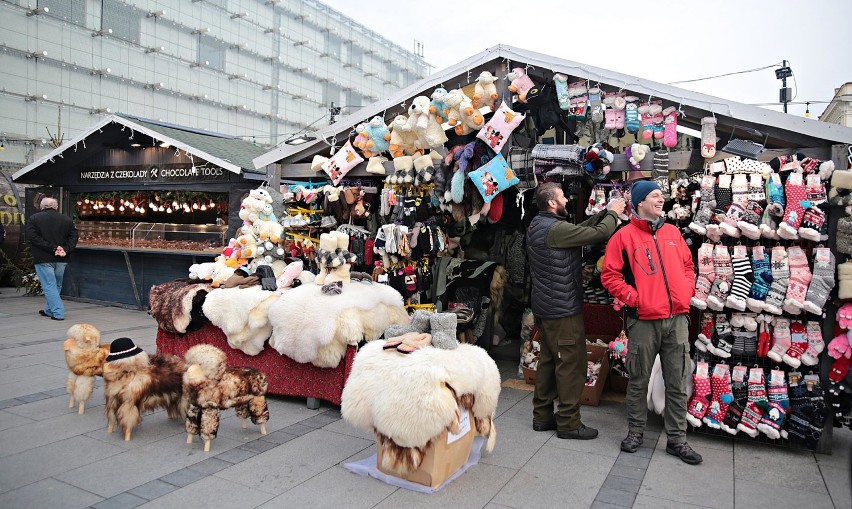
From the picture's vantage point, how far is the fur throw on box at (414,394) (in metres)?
3.17

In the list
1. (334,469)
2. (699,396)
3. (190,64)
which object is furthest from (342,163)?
(190,64)

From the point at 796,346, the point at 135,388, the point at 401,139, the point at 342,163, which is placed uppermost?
the point at 401,139

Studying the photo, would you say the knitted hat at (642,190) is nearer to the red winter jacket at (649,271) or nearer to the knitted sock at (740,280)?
the red winter jacket at (649,271)

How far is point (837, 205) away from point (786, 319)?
0.87m

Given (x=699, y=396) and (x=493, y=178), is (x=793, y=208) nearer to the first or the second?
(x=699, y=396)

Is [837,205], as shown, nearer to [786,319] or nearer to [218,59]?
[786,319]

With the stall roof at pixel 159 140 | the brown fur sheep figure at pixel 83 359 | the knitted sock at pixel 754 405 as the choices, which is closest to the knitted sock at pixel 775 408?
the knitted sock at pixel 754 405

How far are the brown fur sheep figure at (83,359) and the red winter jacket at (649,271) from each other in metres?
3.97

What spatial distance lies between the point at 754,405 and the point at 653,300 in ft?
3.86

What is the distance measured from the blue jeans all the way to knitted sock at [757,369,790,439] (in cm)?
958

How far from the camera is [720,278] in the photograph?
171 inches

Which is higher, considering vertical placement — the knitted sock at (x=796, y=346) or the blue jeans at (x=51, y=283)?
the knitted sock at (x=796, y=346)

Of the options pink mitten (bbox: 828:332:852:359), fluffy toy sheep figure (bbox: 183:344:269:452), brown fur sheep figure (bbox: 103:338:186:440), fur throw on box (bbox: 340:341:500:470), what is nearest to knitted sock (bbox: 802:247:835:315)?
pink mitten (bbox: 828:332:852:359)

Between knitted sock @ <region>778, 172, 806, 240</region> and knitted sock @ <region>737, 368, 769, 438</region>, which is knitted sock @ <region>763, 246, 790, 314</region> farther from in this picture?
knitted sock @ <region>737, 368, 769, 438</region>
